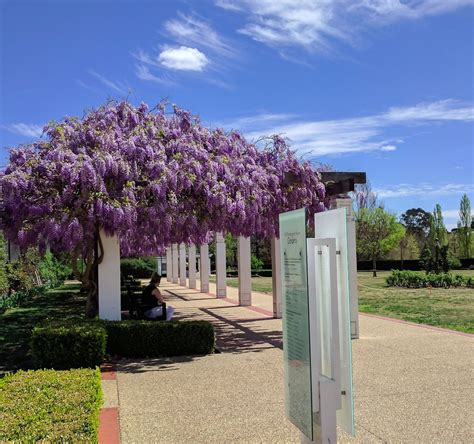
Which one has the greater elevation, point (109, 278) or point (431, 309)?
point (109, 278)

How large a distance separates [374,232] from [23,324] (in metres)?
38.4

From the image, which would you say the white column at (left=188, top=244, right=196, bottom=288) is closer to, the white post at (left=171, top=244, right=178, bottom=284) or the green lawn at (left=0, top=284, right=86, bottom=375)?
the white post at (left=171, top=244, right=178, bottom=284)

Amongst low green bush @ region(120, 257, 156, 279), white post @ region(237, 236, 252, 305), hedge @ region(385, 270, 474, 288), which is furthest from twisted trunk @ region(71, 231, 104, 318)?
low green bush @ region(120, 257, 156, 279)

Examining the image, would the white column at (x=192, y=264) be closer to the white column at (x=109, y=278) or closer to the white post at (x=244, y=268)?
the white post at (x=244, y=268)

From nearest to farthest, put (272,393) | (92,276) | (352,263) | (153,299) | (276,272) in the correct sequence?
(272,393) < (352,263) < (92,276) < (153,299) < (276,272)

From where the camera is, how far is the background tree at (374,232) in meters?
48.2

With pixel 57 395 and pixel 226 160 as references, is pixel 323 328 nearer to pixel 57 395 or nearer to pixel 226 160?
pixel 57 395

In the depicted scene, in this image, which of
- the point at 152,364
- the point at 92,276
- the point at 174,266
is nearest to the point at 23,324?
the point at 92,276

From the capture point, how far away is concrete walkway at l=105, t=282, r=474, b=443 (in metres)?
5.36

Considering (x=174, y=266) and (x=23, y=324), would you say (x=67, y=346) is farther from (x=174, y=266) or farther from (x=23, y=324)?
(x=174, y=266)

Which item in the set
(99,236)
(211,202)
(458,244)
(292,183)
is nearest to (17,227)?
(99,236)

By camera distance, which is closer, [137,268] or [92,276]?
[92,276]

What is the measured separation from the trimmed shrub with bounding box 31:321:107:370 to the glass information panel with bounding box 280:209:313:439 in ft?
16.4

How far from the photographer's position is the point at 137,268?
48.0m
